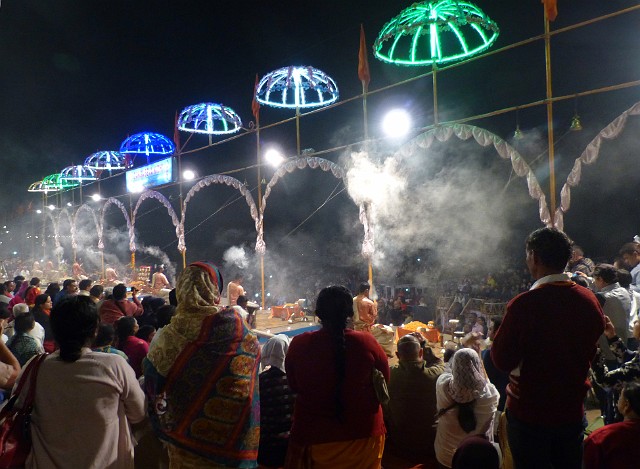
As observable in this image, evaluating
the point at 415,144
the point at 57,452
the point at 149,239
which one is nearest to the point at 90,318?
the point at 57,452

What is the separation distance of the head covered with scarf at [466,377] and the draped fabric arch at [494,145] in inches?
173

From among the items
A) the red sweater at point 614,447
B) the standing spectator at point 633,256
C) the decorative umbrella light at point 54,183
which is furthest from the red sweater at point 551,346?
the decorative umbrella light at point 54,183

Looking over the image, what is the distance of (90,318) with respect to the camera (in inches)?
77.4

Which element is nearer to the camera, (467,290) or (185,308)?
(185,308)

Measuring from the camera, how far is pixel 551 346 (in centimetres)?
189

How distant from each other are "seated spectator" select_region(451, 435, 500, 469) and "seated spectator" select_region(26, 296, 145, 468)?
1.55 meters

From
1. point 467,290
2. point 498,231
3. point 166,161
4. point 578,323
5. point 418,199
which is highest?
point 166,161

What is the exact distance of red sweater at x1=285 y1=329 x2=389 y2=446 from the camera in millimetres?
2209

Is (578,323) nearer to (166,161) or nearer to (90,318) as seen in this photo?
(90,318)

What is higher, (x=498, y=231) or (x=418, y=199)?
(x=418, y=199)

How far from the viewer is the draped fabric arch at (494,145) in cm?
675

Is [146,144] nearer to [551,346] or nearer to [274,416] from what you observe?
[274,416]

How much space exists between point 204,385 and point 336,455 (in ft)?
2.53

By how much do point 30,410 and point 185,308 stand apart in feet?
2.46
